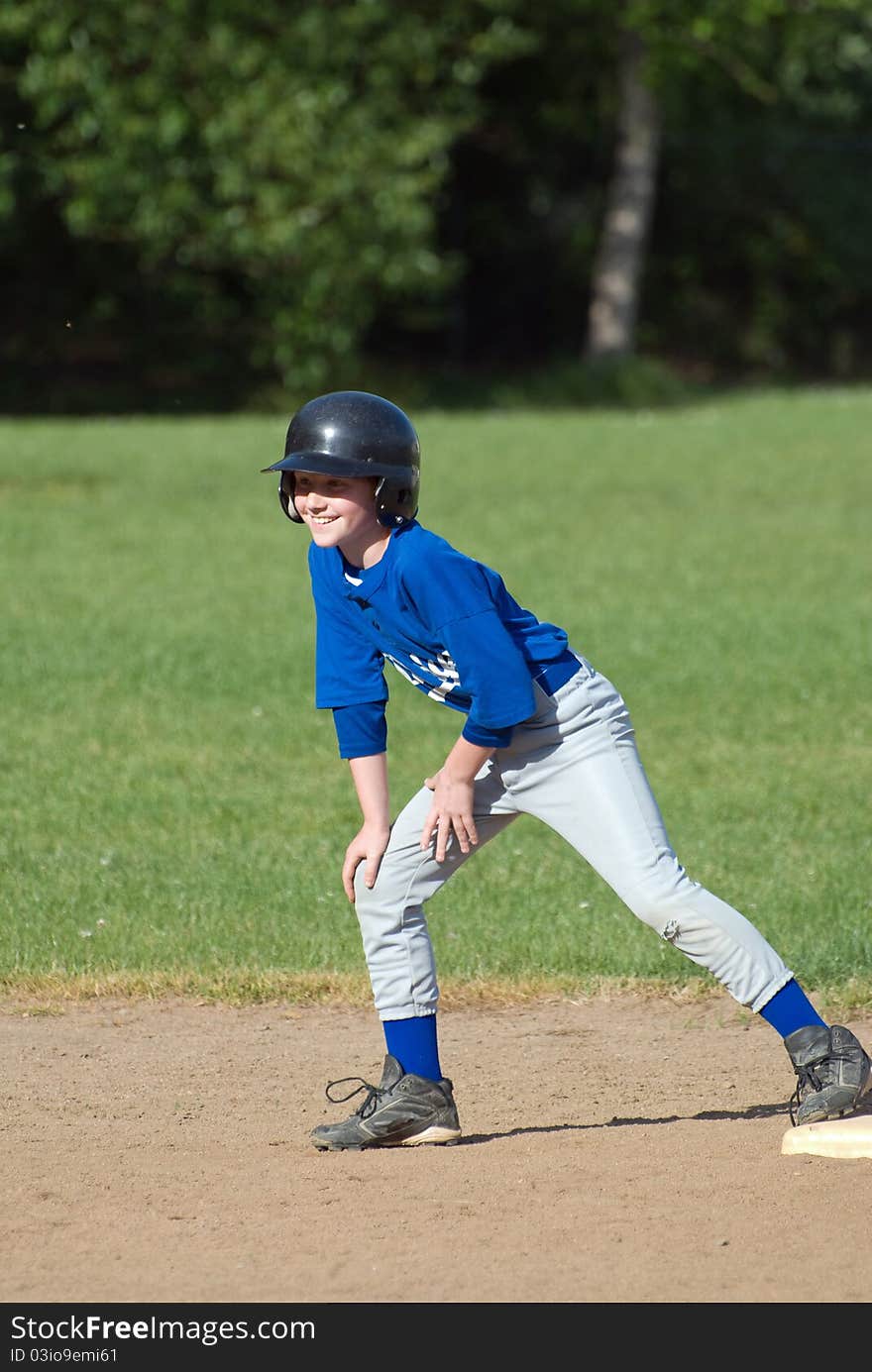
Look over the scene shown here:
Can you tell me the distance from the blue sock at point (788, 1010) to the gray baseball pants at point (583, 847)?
43 mm

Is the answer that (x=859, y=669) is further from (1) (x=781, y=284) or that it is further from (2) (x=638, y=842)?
(1) (x=781, y=284)

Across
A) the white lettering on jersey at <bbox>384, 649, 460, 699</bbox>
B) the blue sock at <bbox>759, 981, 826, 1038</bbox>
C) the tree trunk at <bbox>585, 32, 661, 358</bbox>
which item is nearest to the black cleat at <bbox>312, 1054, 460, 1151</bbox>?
the blue sock at <bbox>759, 981, 826, 1038</bbox>

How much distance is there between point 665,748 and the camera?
29.5 feet

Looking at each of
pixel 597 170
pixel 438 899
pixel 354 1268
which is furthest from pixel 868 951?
pixel 597 170

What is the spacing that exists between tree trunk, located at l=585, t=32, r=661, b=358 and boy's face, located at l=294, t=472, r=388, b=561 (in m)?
26.5

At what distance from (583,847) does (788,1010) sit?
1.98 feet

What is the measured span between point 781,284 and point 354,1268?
32.8 m

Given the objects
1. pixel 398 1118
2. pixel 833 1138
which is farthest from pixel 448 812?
pixel 833 1138

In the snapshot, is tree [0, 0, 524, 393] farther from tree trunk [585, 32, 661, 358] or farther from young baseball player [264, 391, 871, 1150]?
young baseball player [264, 391, 871, 1150]

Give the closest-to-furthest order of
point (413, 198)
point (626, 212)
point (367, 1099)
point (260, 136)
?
point (367, 1099) → point (260, 136) → point (413, 198) → point (626, 212)

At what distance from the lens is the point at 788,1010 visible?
4293 mm

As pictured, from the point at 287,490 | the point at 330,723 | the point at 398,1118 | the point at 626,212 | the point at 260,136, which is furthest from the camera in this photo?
the point at 626,212

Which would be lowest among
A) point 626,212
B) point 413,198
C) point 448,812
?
point 448,812

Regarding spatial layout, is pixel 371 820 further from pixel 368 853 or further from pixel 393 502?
pixel 393 502
